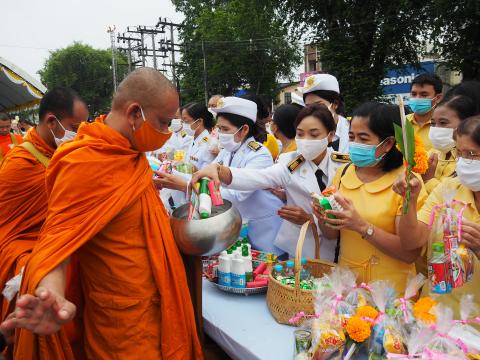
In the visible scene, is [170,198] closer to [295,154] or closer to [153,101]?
[295,154]

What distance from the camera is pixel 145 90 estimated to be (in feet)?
6.38

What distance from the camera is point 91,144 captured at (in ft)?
6.16

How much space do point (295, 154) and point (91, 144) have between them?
1607 mm

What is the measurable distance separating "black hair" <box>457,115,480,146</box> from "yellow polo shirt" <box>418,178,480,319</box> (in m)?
0.26

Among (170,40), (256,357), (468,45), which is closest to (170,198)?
(256,357)

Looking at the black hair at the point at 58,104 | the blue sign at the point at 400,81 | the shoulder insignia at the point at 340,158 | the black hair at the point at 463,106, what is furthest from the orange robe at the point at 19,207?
the blue sign at the point at 400,81

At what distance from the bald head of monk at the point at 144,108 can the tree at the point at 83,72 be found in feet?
198

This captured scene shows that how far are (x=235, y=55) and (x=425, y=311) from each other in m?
37.6

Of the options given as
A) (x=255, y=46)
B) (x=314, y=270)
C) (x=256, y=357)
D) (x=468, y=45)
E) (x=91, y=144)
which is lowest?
(x=256, y=357)

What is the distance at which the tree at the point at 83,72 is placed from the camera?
58.5m

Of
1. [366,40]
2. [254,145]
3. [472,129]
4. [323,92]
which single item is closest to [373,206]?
[472,129]

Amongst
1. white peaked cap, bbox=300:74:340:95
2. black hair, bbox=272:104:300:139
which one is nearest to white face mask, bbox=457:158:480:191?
white peaked cap, bbox=300:74:340:95

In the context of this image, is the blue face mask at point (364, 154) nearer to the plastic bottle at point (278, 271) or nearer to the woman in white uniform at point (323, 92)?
the plastic bottle at point (278, 271)

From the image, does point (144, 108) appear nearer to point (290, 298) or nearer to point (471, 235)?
point (290, 298)
